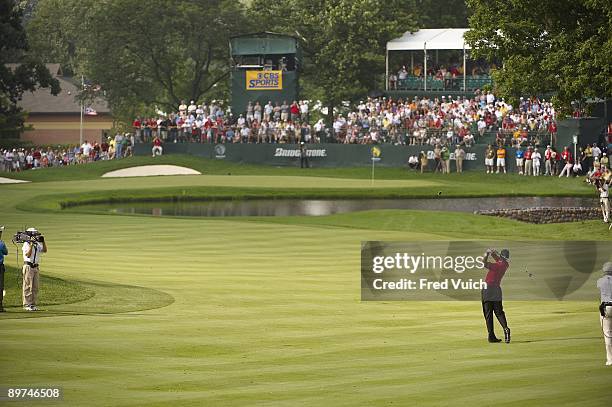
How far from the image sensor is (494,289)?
24.4 meters

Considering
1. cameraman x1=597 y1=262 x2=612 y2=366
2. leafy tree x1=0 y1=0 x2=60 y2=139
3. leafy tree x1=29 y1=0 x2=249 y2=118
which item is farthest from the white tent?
cameraman x1=597 y1=262 x2=612 y2=366

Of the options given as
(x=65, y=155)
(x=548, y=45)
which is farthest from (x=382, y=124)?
(x=548, y=45)

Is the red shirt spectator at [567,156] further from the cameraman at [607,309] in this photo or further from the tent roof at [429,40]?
the cameraman at [607,309]

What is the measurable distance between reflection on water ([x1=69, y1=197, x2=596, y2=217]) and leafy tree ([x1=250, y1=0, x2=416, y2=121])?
2670cm

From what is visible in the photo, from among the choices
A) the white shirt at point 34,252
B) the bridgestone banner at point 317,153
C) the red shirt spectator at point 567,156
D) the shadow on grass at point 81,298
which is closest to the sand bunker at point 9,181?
the bridgestone banner at point 317,153

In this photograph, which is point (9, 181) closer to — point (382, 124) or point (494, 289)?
point (382, 124)

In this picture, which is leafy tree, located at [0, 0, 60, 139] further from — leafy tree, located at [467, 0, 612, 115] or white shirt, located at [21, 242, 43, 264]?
white shirt, located at [21, 242, 43, 264]

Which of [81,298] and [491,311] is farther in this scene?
[81,298]

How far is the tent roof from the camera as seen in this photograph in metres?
83.4

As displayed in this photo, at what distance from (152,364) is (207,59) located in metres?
80.1

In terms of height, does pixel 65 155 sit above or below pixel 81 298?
above

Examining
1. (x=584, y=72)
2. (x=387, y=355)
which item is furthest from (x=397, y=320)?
(x=584, y=72)

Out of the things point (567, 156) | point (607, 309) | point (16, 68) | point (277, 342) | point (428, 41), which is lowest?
point (277, 342)

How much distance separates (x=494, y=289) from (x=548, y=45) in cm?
2724
